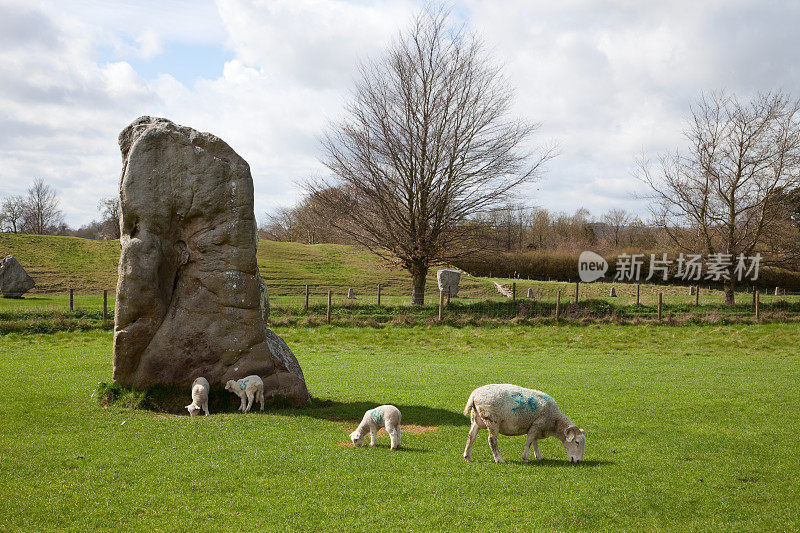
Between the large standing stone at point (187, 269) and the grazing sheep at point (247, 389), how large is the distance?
457 mm

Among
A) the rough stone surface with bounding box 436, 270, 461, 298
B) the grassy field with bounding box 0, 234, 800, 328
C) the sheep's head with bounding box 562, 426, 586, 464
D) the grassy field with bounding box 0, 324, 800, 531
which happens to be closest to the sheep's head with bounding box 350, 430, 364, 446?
the grassy field with bounding box 0, 324, 800, 531

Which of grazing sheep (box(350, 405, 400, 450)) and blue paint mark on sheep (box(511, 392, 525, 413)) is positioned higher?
blue paint mark on sheep (box(511, 392, 525, 413))

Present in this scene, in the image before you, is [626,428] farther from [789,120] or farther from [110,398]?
[789,120]

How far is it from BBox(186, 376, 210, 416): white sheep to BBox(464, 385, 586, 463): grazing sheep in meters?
5.97

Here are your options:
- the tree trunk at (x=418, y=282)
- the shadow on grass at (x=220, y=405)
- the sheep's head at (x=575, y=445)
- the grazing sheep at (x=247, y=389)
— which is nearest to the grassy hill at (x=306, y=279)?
the tree trunk at (x=418, y=282)

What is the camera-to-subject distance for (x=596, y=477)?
8.59 m

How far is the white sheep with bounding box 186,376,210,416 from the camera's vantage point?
12.6 metres

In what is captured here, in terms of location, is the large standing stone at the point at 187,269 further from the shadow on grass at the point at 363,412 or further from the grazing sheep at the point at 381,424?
the grazing sheep at the point at 381,424

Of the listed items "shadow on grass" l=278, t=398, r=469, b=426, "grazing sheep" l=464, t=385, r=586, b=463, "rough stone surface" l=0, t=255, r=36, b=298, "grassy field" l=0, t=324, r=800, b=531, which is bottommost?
"shadow on grass" l=278, t=398, r=469, b=426

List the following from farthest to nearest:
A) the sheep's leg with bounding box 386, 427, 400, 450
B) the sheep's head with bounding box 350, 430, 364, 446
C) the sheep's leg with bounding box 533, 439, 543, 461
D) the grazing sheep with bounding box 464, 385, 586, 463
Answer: the sheep's head with bounding box 350, 430, 364, 446, the sheep's leg with bounding box 386, 427, 400, 450, the sheep's leg with bounding box 533, 439, 543, 461, the grazing sheep with bounding box 464, 385, 586, 463

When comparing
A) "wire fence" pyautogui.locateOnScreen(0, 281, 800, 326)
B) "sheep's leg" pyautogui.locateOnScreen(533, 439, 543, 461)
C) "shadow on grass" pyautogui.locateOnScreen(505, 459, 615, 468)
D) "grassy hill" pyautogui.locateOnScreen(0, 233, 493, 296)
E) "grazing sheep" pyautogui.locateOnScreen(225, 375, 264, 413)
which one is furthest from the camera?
"grassy hill" pyautogui.locateOnScreen(0, 233, 493, 296)

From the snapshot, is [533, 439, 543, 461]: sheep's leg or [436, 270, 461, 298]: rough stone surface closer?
[533, 439, 543, 461]: sheep's leg

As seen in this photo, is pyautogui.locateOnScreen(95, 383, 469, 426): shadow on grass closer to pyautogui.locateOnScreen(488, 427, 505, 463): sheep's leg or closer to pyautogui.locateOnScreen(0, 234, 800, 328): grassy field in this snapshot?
pyautogui.locateOnScreen(488, 427, 505, 463): sheep's leg

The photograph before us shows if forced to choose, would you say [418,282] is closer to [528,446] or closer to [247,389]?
[247,389]
